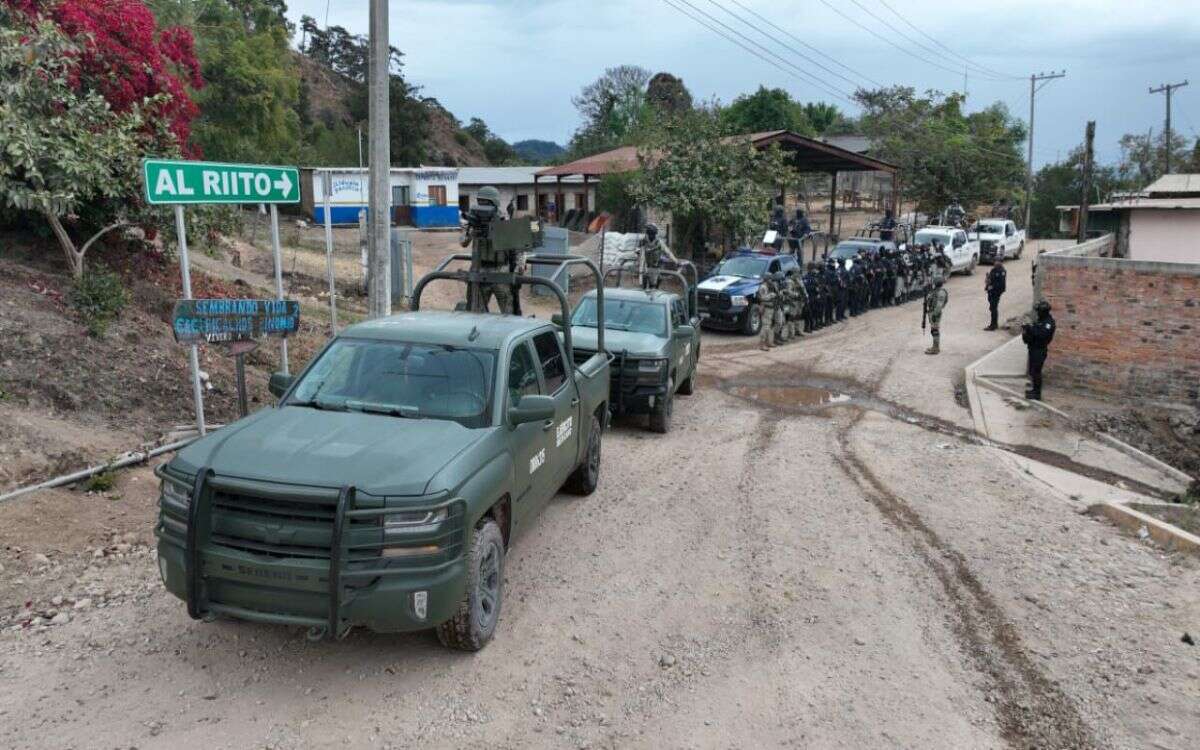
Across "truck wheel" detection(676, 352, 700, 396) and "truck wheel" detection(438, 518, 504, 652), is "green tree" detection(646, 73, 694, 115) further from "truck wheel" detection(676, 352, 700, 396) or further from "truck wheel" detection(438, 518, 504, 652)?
"truck wheel" detection(438, 518, 504, 652)

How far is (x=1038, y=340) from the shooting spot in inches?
529

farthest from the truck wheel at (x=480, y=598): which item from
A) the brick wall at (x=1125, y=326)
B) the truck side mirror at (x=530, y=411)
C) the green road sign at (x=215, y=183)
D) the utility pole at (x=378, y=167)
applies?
the brick wall at (x=1125, y=326)

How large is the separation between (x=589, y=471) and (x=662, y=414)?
2.90 metres

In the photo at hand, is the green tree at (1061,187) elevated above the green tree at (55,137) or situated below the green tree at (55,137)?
above

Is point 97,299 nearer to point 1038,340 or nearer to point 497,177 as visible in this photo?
point 1038,340

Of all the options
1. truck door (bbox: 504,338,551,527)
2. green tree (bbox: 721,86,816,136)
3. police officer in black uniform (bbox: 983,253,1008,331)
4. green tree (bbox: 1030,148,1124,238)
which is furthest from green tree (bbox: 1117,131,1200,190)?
truck door (bbox: 504,338,551,527)

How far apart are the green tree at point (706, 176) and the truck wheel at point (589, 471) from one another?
61.5 ft

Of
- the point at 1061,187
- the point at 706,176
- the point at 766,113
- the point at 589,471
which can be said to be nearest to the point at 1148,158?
the point at 1061,187

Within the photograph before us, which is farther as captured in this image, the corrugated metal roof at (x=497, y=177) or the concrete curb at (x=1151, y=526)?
the corrugated metal roof at (x=497, y=177)

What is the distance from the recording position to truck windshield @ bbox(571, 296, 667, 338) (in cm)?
1174

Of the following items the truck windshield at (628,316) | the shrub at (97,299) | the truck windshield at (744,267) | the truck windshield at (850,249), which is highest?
the truck windshield at (850,249)

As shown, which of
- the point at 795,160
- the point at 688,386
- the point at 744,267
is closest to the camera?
the point at 688,386

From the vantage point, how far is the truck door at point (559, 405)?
6.79 metres

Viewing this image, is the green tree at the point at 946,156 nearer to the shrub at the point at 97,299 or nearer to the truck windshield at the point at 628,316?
the truck windshield at the point at 628,316
